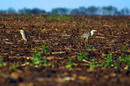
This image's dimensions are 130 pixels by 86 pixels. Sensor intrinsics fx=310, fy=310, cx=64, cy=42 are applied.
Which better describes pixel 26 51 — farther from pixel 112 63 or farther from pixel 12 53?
pixel 112 63

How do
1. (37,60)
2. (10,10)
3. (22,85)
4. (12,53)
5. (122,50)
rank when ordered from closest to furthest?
(22,85), (37,60), (12,53), (122,50), (10,10)

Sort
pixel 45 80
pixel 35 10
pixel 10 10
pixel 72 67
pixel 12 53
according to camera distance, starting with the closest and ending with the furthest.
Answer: pixel 45 80 → pixel 72 67 → pixel 12 53 → pixel 10 10 → pixel 35 10

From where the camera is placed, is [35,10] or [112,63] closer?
[112,63]

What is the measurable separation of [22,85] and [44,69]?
1.87 metres

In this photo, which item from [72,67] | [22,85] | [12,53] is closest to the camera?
[22,85]

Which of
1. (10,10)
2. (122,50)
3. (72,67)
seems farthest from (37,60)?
(10,10)

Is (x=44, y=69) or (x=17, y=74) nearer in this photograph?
(x=17, y=74)

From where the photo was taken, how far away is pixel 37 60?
897 cm

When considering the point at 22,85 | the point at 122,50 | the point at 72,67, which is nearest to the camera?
the point at 22,85

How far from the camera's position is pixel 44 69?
7.84 m

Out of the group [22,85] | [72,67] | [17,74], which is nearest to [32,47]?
[72,67]

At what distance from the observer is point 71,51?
38.0 feet

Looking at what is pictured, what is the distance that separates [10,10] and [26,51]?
9478 centimetres

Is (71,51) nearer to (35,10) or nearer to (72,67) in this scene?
(72,67)
